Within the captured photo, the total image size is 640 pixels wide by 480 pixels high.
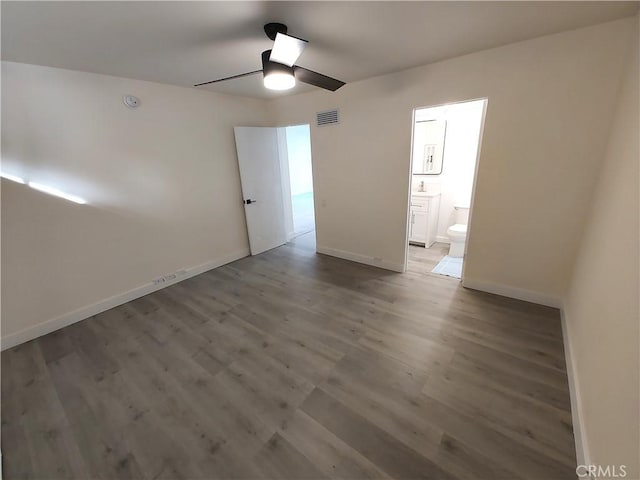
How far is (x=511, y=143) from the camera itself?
96.5 inches

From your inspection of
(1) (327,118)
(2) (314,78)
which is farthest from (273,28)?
(1) (327,118)

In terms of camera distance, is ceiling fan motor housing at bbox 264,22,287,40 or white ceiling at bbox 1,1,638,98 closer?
white ceiling at bbox 1,1,638,98

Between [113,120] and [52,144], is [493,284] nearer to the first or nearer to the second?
[113,120]

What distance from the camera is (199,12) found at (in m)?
1.60

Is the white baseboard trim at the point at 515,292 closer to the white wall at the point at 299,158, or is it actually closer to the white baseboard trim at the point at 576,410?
the white baseboard trim at the point at 576,410

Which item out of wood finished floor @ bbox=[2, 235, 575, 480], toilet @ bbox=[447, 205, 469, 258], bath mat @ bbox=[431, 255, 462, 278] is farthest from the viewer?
toilet @ bbox=[447, 205, 469, 258]

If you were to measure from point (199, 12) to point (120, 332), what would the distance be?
2826 mm

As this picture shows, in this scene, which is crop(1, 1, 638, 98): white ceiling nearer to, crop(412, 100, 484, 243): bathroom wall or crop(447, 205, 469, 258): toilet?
crop(412, 100, 484, 243): bathroom wall

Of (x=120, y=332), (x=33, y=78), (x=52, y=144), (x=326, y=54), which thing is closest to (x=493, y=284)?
(x=326, y=54)

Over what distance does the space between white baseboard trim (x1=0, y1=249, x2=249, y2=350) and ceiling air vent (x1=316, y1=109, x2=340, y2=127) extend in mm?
2620

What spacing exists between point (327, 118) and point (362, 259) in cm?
209

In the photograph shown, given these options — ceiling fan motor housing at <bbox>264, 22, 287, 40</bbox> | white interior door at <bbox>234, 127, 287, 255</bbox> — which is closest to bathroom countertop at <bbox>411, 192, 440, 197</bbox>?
white interior door at <bbox>234, 127, 287, 255</bbox>

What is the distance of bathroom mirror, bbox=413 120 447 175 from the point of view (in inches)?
163

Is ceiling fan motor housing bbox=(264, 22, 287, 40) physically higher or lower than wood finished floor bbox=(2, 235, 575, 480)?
higher
